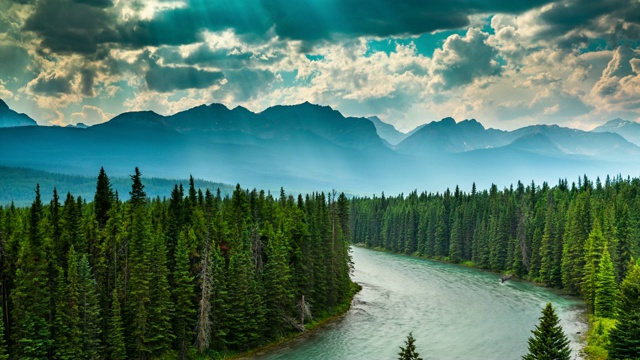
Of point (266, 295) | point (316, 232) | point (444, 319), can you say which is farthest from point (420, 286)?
point (266, 295)

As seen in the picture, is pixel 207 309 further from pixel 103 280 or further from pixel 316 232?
pixel 316 232

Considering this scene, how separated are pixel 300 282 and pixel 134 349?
32095 mm

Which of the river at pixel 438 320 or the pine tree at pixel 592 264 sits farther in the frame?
the pine tree at pixel 592 264

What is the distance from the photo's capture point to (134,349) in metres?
63.5

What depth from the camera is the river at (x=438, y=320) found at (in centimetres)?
7475

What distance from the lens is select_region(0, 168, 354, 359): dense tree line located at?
56906 millimetres

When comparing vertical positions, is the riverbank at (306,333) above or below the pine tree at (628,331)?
below

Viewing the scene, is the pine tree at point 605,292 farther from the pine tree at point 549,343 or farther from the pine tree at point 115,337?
the pine tree at point 115,337

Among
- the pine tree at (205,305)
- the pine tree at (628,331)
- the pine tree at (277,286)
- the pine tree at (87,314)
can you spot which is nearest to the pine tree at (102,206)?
the pine tree at (205,305)

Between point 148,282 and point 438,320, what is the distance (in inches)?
2049

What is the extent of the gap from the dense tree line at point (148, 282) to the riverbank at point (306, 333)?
1307 millimetres

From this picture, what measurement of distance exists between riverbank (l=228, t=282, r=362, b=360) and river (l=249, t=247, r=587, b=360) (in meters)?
0.97

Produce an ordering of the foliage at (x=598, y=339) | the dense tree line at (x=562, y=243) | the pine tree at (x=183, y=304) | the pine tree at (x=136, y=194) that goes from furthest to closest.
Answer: the dense tree line at (x=562, y=243), the pine tree at (x=136, y=194), the foliage at (x=598, y=339), the pine tree at (x=183, y=304)

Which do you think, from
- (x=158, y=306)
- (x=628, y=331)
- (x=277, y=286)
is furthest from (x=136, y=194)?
(x=628, y=331)
